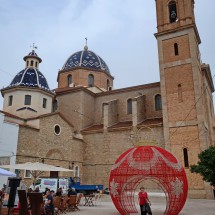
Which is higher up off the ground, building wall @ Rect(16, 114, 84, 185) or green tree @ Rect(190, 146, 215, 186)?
building wall @ Rect(16, 114, 84, 185)

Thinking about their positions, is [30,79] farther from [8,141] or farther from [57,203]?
[57,203]

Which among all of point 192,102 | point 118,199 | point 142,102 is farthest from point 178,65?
point 118,199

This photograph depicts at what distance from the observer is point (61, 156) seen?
23.3 meters

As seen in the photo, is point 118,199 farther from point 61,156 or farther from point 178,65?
point 178,65

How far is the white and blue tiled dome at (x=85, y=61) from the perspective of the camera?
34562mm

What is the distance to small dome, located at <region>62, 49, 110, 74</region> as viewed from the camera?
34.6 meters

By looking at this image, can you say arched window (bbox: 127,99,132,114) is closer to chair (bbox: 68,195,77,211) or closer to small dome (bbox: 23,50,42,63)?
small dome (bbox: 23,50,42,63)

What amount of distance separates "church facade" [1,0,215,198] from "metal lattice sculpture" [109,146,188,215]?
989 cm

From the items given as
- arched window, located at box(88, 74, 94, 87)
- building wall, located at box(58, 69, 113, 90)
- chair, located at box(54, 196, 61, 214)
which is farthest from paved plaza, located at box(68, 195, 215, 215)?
arched window, located at box(88, 74, 94, 87)

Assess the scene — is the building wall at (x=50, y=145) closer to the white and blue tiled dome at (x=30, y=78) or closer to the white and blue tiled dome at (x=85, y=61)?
the white and blue tiled dome at (x=30, y=78)

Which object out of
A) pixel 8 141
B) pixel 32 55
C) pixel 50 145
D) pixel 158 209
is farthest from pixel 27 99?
pixel 158 209

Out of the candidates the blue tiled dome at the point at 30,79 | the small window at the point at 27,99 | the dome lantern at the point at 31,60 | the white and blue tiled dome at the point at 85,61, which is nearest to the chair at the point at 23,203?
the small window at the point at 27,99

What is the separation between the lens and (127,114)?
2917cm

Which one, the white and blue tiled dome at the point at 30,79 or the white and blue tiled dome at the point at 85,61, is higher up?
the white and blue tiled dome at the point at 85,61
